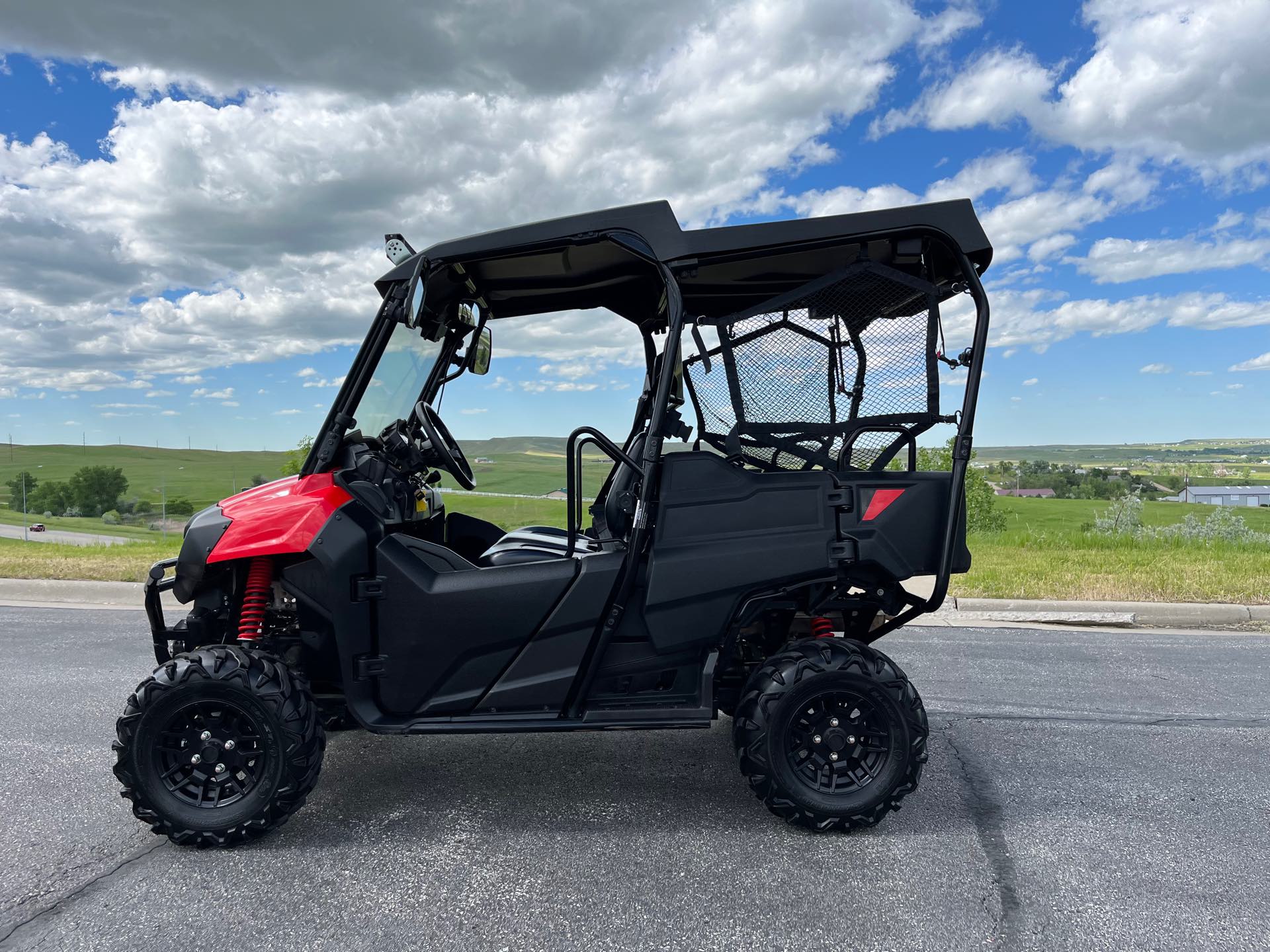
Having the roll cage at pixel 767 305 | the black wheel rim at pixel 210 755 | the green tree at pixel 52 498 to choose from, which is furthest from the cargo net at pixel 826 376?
the green tree at pixel 52 498

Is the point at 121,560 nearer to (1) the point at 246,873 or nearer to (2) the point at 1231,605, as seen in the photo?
(1) the point at 246,873

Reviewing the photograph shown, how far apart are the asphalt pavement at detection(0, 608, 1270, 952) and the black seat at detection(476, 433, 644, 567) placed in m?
0.98

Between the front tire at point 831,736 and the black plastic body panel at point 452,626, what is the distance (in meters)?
0.89

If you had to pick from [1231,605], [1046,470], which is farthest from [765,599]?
[1046,470]

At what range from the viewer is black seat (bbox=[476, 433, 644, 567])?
360 centimetres

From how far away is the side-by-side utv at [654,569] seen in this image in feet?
10.6

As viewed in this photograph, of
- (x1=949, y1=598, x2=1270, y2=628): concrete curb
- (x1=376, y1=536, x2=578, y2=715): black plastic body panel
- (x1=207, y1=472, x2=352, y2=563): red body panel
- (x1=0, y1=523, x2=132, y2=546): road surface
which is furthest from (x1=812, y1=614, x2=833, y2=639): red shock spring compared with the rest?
(x1=0, y1=523, x2=132, y2=546): road surface

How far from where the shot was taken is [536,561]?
3.46 metres

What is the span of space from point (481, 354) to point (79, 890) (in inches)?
111

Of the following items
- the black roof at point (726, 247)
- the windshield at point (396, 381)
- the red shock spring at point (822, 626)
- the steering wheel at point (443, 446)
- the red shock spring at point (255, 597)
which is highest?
the black roof at point (726, 247)

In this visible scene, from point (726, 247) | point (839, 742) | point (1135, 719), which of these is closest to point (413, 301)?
point (726, 247)

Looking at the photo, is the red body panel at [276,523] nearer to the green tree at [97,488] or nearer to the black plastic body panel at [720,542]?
the black plastic body panel at [720,542]

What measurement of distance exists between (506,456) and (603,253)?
3.48 ft

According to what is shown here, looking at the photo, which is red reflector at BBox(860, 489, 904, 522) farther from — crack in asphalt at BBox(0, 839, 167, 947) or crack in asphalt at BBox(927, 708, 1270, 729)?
crack in asphalt at BBox(0, 839, 167, 947)
